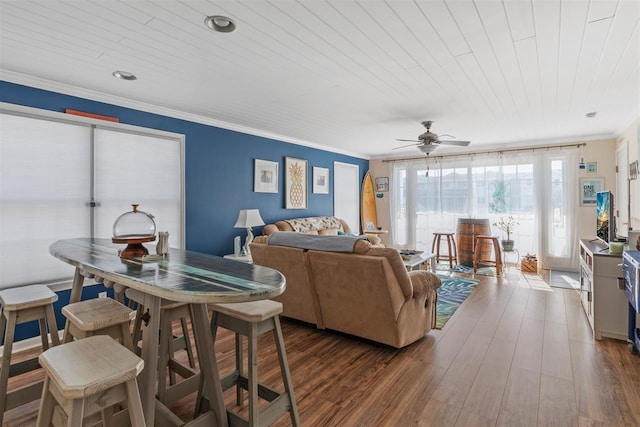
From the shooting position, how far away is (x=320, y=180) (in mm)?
6289

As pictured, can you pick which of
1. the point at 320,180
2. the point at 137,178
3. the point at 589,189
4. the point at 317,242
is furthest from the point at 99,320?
the point at 589,189

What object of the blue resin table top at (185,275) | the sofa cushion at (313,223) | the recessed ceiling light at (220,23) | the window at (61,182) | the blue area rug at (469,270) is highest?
the recessed ceiling light at (220,23)

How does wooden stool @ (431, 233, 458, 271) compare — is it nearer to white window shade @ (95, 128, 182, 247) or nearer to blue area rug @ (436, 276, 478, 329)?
blue area rug @ (436, 276, 478, 329)

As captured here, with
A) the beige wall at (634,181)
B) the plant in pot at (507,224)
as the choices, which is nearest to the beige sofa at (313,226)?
the plant in pot at (507,224)

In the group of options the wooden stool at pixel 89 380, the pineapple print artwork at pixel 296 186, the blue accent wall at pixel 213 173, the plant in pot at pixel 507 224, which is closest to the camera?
the wooden stool at pixel 89 380

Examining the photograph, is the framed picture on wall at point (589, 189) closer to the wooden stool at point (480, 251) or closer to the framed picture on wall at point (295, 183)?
the wooden stool at point (480, 251)

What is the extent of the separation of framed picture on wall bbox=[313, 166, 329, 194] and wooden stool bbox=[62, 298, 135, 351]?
4.71m

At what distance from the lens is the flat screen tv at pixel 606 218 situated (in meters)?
3.15

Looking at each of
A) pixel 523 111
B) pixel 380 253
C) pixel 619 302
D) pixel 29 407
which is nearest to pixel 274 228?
pixel 380 253

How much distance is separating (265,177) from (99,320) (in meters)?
3.74

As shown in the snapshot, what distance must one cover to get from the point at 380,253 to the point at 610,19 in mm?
2023

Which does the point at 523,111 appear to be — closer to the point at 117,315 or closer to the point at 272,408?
the point at 272,408

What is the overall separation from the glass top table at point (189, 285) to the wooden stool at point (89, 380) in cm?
17

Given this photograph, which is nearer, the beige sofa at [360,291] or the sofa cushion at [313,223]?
the beige sofa at [360,291]
